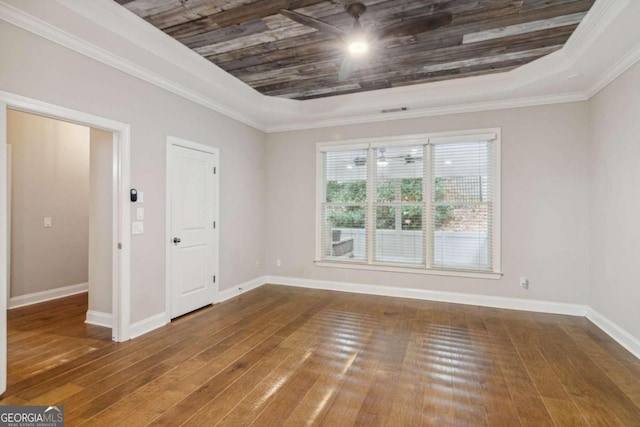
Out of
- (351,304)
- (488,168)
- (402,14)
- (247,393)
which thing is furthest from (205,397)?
(488,168)

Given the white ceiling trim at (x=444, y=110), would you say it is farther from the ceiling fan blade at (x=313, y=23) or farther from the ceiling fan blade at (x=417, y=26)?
the ceiling fan blade at (x=313, y=23)

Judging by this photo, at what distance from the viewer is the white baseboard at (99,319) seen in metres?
3.60

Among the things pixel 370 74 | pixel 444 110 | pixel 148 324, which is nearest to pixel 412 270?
pixel 444 110

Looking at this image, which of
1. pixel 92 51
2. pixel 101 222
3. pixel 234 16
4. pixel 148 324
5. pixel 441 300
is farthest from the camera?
pixel 441 300

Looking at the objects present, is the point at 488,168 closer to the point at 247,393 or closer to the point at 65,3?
the point at 247,393

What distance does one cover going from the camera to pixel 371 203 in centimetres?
507

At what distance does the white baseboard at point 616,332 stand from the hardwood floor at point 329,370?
0.09 meters

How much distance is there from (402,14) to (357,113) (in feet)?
7.19

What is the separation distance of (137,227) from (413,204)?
12.0 ft

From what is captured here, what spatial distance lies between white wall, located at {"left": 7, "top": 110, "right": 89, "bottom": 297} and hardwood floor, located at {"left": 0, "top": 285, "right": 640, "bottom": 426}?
0.67m

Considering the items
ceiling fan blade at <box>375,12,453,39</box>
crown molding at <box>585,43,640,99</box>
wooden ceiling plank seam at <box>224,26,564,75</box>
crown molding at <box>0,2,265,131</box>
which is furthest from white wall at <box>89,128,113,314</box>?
crown molding at <box>585,43,640,99</box>

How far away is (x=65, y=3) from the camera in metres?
2.32

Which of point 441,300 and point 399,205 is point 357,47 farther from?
point 441,300

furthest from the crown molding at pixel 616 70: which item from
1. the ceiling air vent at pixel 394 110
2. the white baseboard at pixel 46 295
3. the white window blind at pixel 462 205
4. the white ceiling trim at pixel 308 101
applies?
the white baseboard at pixel 46 295
